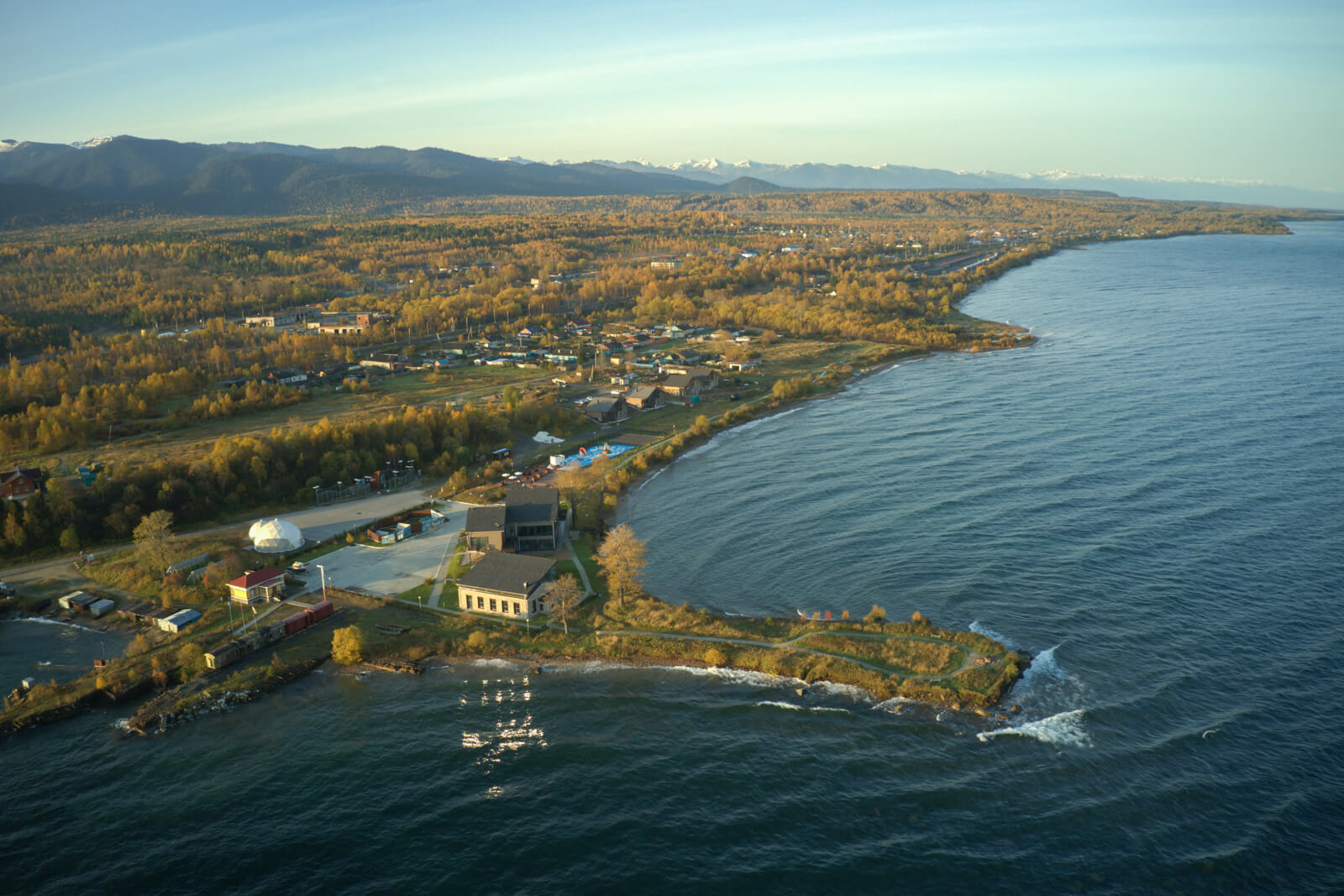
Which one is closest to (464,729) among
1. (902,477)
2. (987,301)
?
(902,477)

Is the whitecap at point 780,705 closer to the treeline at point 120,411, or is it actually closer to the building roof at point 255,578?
the building roof at point 255,578

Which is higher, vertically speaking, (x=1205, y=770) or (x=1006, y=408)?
(x=1006, y=408)

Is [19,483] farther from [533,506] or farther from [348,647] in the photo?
[533,506]

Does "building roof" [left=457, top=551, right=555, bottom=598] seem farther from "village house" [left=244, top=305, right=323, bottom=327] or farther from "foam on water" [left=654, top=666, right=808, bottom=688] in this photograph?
"village house" [left=244, top=305, right=323, bottom=327]

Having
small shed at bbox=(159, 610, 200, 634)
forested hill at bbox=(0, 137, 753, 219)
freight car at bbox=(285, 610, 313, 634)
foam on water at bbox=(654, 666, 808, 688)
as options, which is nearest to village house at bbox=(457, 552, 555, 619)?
freight car at bbox=(285, 610, 313, 634)

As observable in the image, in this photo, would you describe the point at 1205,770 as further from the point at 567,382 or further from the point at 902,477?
the point at 567,382
